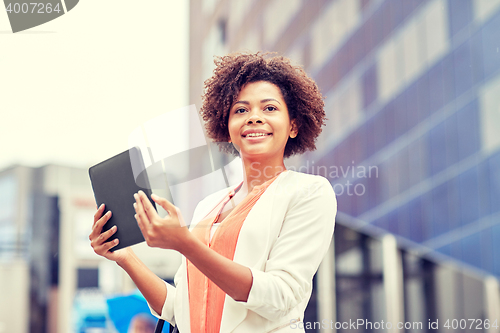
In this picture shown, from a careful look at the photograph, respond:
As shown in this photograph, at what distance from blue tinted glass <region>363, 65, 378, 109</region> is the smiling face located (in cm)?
525

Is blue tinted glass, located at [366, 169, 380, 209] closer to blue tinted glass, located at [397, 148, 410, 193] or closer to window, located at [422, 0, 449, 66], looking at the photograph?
blue tinted glass, located at [397, 148, 410, 193]

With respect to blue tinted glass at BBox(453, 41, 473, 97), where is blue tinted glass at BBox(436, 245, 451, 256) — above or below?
below

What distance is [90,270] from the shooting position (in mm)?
4855

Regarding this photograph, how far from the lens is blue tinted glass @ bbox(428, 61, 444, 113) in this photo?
5535 millimetres

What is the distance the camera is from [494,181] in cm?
523

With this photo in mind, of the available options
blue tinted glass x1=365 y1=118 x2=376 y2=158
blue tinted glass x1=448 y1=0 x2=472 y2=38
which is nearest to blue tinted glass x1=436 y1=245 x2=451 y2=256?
blue tinted glass x1=365 y1=118 x2=376 y2=158

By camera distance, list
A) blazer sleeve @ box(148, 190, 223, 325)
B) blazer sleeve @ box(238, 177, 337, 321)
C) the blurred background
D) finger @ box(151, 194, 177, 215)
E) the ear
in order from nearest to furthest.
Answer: finger @ box(151, 194, 177, 215), blazer sleeve @ box(238, 177, 337, 321), blazer sleeve @ box(148, 190, 223, 325), the ear, the blurred background

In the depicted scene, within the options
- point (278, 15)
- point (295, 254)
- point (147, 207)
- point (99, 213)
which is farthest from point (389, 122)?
point (147, 207)

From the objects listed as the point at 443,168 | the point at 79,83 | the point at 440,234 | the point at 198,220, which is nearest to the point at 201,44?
the point at 79,83

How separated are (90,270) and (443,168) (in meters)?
4.13

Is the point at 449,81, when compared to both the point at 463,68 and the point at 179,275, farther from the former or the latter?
the point at 179,275

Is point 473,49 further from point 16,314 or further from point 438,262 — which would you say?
point 16,314

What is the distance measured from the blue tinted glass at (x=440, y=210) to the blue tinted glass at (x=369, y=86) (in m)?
1.46

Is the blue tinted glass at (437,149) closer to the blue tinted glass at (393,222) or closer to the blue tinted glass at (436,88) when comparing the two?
the blue tinted glass at (436,88)
